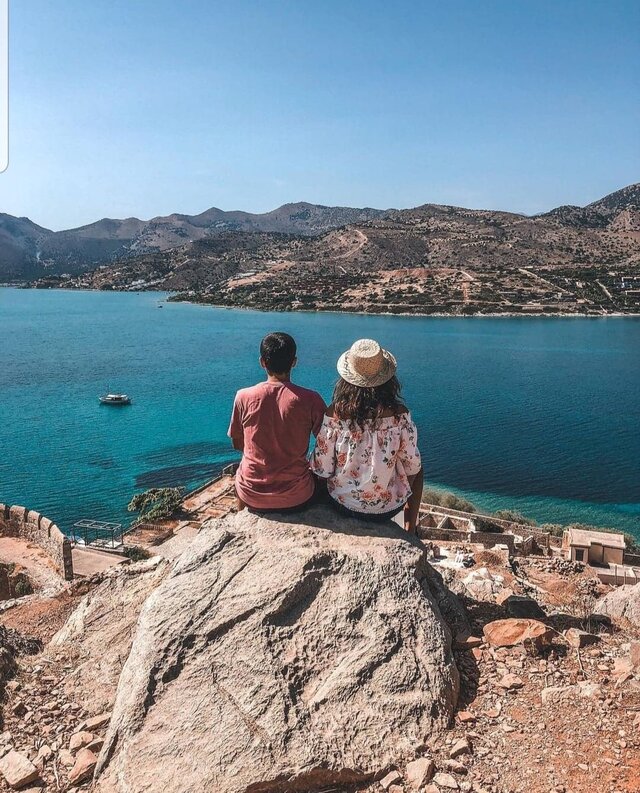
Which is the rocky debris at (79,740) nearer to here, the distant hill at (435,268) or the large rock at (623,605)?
the large rock at (623,605)

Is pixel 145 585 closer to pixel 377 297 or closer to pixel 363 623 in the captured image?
pixel 363 623

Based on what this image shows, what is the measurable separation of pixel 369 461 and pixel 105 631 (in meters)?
2.69

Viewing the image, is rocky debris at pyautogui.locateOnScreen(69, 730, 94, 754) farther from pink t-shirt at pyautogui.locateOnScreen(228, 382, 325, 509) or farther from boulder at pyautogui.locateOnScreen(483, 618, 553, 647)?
boulder at pyautogui.locateOnScreen(483, 618, 553, 647)

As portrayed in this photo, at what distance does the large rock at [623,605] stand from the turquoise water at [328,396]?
75.3ft

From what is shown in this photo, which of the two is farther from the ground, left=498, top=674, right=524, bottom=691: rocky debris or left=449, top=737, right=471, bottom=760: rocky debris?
left=498, top=674, right=524, bottom=691: rocky debris

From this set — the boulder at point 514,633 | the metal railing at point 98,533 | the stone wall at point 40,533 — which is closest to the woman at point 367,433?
the boulder at point 514,633

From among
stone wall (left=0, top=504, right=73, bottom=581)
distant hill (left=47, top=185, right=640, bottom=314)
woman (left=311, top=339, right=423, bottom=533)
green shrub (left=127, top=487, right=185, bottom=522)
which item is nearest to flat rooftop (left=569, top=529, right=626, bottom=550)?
stone wall (left=0, top=504, right=73, bottom=581)

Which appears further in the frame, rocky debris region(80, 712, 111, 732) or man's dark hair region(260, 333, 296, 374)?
man's dark hair region(260, 333, 296, 374)

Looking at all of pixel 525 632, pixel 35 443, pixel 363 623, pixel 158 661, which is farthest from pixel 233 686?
pixel 35 443

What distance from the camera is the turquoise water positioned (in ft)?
107

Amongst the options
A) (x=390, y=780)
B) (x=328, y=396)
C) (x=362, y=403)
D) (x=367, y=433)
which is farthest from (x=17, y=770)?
(x=328, y=396)

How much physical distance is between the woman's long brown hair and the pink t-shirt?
16 cm

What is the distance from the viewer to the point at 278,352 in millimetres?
4656

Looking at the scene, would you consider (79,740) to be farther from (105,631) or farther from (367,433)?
(367,433)
